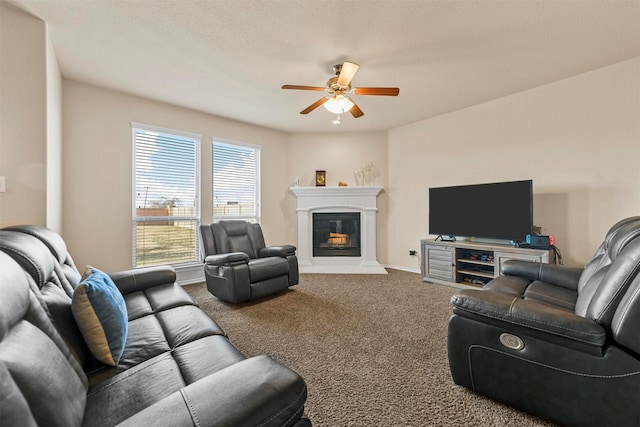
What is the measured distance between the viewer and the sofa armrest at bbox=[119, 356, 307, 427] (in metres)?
0.62

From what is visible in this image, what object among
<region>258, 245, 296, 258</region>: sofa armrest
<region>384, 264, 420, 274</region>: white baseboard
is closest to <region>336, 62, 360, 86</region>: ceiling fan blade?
<region>258, 245, 296, 258</region>: sofa armrest

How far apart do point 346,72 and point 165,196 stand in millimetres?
3003

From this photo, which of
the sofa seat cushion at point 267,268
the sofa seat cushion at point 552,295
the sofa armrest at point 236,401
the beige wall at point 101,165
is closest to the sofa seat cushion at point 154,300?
the sofa seat cushion at point 267,268

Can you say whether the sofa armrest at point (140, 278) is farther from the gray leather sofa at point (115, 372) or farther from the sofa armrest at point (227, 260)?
the sofa armrest at point (227, 260)

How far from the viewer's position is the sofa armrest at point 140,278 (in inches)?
78.8

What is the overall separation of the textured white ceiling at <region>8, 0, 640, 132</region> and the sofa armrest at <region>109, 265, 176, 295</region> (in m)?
2.01

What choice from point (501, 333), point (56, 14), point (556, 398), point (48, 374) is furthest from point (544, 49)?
point (56, 14)

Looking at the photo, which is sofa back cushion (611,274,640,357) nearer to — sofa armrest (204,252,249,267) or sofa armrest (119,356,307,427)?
sofa armrest (119,356,307,427)

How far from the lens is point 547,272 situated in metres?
2.25

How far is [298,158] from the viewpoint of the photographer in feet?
16.7

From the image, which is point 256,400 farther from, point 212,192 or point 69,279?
point 212,192

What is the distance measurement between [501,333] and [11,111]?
360cm

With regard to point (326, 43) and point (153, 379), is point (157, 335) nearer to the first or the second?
point (153, 379)

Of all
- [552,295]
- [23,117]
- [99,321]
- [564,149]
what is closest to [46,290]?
[99,321]
